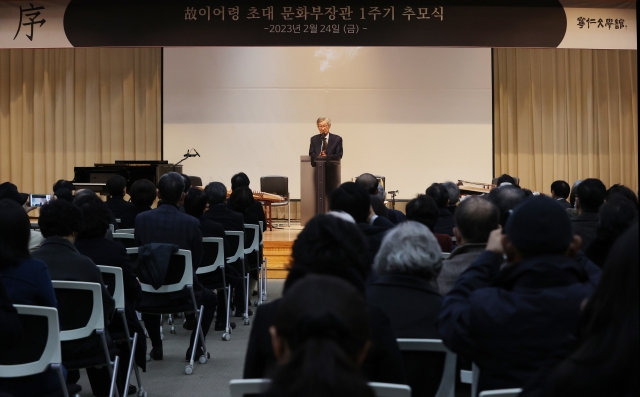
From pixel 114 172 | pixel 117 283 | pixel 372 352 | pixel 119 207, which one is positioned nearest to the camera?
pixel 372 352

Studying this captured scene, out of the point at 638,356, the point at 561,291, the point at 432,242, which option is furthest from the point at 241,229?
the point at 638,356

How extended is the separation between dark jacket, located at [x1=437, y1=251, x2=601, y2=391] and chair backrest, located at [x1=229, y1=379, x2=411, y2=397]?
41 cm

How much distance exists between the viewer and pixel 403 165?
40.8ft

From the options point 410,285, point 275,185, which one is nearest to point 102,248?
point 410,285

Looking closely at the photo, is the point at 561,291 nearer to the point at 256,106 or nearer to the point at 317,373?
the point at 317,373

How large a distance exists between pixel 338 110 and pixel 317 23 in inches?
125

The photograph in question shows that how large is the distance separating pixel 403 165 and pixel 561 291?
1032 centimetres

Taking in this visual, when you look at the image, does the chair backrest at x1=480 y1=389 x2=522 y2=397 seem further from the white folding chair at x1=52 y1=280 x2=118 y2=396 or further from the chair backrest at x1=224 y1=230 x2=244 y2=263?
the chair backrest at x1=224 y1=230 x2=244 y2=263

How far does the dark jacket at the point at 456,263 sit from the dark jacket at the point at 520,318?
2.87 feet

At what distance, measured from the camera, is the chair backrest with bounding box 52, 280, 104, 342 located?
3367mm

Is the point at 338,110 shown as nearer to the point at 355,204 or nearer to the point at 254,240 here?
the point at 254,240

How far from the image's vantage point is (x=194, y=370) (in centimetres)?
503

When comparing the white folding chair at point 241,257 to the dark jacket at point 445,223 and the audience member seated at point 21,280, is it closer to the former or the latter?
the dark jacket at point 445,223

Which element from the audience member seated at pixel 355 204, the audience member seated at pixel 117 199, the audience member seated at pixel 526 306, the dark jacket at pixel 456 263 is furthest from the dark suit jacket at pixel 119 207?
the audience member seated at pixel 526 306
